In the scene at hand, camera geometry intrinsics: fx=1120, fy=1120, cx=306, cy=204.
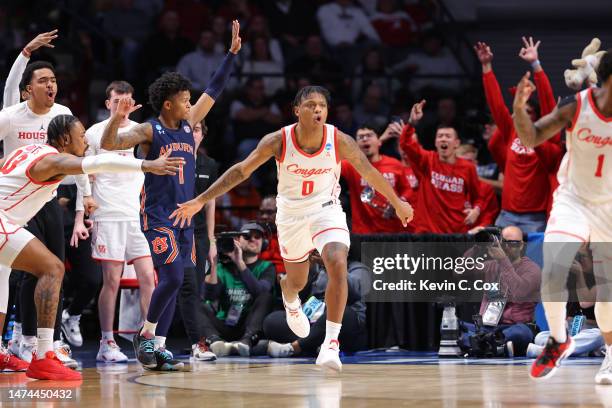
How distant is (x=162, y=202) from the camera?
8.34 m

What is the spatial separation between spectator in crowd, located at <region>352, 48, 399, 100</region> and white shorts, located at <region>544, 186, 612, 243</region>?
7.68 m

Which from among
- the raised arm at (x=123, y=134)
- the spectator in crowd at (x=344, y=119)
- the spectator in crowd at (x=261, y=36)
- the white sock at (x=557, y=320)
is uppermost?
the spectator in crowd at (x=261, y=36)

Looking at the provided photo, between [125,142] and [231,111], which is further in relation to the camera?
[231,111]

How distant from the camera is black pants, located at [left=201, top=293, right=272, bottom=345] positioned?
10305 millimetres

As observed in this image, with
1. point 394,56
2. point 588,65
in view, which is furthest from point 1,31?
point 588,65

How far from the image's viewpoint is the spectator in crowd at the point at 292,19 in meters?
15.5

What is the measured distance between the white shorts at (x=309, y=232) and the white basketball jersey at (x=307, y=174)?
2.5 inches

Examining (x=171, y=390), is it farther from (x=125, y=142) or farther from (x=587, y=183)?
(x=587, y=183)

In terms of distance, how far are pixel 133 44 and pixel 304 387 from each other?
884 cm

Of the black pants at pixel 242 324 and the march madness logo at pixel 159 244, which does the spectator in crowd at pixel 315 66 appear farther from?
the march madness logo at pixel 159 244

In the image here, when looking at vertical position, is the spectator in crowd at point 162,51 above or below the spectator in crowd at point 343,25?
below

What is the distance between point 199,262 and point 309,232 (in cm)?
207

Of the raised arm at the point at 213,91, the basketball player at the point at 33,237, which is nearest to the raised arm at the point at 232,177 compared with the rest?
the basketball player at the point at 33,237

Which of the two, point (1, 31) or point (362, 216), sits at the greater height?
point (1, 31)
